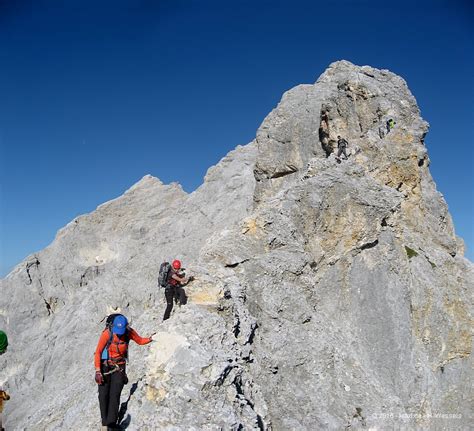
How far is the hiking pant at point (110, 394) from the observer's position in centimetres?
1015

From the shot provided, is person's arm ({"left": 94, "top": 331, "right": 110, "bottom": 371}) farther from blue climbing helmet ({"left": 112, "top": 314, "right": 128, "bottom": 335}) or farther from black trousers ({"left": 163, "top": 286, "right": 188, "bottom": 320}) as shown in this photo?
black trousers ({"left": 163, "top": 286, "right": 188, "bottom": 320})

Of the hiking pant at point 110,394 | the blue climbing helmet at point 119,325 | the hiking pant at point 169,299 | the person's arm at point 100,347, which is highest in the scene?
the hiking pant at point 169,299

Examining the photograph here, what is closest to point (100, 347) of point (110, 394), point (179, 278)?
point (110, 394)

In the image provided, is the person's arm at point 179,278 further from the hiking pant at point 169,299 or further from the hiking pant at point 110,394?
the hiking pant at point 110,394

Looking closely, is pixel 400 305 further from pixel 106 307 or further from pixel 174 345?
pixel 106 307

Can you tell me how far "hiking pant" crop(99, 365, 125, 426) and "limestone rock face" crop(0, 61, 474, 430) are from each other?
2.67 ft

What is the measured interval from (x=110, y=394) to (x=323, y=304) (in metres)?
12.6

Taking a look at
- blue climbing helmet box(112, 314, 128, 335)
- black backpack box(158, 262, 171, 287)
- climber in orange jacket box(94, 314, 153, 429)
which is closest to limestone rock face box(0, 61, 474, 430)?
climber in orange jacket box(94, 314, 153, 429)

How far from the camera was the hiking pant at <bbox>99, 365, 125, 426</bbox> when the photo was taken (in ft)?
33.3

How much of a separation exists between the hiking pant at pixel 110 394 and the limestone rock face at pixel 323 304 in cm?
81

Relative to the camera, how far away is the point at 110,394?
403 inches

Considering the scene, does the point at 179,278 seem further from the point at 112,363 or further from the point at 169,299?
the point at 112,363

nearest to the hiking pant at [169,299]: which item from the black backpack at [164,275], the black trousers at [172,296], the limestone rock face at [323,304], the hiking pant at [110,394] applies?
the black trousers at [172,296]

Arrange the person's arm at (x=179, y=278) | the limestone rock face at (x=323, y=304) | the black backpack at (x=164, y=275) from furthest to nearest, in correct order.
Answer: the person's arm at (x=179, y=278) < the black backpack at (x=164, y=275) < the limestone rock face at (x=323, y=304)
